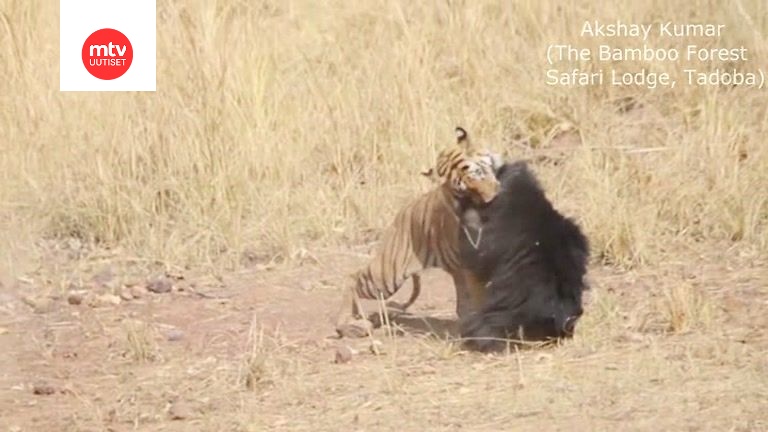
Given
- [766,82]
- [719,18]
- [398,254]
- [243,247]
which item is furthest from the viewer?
[719,18]

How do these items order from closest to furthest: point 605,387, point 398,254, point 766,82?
1. point 605,387
2. point 398,254
3. point 766,82

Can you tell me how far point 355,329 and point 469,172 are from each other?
72cm

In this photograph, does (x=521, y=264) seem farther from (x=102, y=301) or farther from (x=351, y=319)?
(x=102, y=301)

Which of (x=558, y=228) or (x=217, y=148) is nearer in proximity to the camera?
(x=558, y=228)

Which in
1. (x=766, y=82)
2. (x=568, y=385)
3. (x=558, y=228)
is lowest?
(x=568, y=385)

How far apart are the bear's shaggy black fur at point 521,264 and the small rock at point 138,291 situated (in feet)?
4.96

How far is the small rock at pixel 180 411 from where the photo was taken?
516 cm

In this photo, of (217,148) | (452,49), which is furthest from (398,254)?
(452,49)

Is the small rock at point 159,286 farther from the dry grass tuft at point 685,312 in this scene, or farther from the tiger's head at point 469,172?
the dry grass tuft at point 685,312

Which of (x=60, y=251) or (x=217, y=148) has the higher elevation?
(x=217, y=148)

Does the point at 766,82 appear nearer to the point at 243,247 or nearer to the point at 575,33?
the point at 575,33

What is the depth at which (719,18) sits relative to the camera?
8.37 meters

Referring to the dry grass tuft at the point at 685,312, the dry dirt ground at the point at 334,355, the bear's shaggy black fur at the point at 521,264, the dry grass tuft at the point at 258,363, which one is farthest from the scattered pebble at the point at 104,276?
the dry grass tuft at the point at 685,312

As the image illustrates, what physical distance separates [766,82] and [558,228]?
261 centimetres
